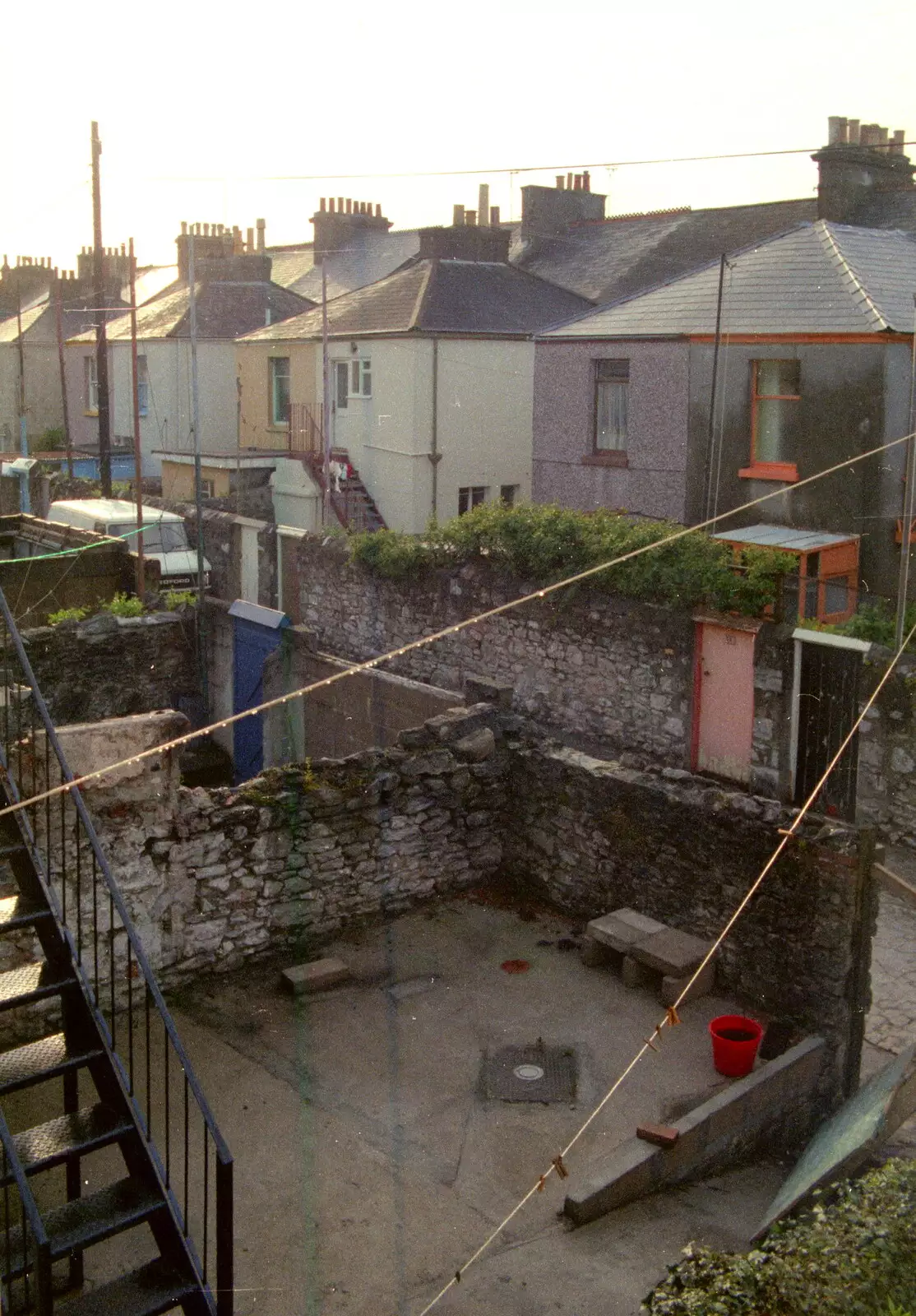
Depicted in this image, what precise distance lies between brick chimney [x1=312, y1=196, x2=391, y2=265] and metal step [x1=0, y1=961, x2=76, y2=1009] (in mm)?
32129

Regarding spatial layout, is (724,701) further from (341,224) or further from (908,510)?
(341,224)

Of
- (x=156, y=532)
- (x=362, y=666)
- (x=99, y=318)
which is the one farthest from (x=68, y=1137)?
(x=99, y=318)

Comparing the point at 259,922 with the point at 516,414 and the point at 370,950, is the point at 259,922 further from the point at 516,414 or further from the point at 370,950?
the point at 516,414

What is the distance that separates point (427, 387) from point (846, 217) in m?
9.31

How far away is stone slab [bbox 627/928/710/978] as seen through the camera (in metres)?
9.27

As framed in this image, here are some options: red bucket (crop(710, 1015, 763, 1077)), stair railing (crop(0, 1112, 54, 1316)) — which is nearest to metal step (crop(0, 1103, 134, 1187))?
stair railing (crop(0, 1112, 54, 1316))

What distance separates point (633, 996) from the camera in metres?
9.50

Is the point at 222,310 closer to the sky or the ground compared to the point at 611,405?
closer to the sky

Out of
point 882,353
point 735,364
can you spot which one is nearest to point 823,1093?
point 882,353

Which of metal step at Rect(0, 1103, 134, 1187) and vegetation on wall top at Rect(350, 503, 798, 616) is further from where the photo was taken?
vegetation on wall top at Rect(350, 503, 798, 616)

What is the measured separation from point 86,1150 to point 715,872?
5452mm

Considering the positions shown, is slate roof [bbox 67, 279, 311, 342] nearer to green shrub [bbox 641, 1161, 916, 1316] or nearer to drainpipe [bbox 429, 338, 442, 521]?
drainpipe [bbox 429, 338, 442, 521]

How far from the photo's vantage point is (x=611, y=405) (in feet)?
68.6

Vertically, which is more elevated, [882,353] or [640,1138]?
[882,353]
